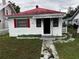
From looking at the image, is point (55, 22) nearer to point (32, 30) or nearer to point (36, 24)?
point (36, 24)

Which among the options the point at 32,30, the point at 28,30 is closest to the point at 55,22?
the point at 32,30

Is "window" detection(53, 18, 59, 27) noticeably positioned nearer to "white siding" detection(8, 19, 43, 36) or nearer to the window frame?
"white siding" detection(8, 19, 43, 36)

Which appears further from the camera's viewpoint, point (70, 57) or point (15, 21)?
point (15, 21)

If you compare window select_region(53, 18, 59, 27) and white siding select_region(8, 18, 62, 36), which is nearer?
white siding select_region(8, 18, 62, 36)

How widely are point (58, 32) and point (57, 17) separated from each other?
180 cm

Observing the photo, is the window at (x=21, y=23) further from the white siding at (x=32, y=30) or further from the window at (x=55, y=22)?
the window at (x=55, y=22)

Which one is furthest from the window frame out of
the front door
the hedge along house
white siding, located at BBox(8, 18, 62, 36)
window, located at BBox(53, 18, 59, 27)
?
window, located at BBox(53, 18, 59, 27)

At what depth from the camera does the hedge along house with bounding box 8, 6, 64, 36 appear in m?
25.3

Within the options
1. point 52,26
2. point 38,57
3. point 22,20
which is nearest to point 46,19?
point 52,26

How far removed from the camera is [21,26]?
2628 cm

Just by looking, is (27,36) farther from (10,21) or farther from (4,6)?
(4,6)

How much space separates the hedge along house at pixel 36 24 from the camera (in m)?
25.3

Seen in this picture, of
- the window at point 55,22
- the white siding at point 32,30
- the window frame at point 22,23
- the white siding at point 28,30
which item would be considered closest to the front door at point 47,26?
the white siding at point 32,30

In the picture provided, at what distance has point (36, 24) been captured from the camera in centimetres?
2589
